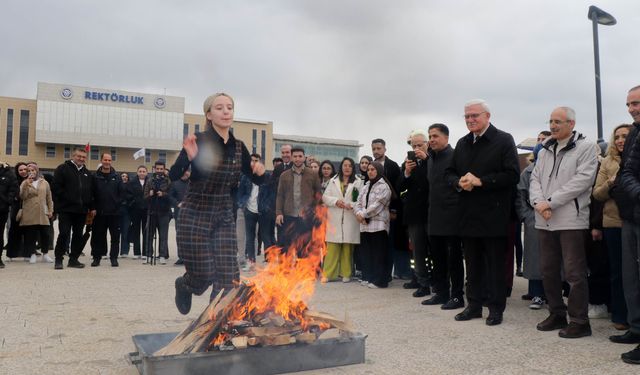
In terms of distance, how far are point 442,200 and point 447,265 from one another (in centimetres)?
105

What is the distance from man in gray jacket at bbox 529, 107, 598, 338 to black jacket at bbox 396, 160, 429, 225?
7.24ft

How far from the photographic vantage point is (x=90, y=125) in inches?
2906

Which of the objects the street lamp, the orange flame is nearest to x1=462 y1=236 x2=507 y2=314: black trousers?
the orange flame

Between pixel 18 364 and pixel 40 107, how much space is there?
77272 millimetres

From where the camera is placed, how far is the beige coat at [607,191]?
544 centimetres

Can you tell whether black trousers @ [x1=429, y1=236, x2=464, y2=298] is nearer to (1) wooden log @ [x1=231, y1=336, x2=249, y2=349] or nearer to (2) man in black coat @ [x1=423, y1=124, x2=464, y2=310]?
(2) man in black coat @ [x1=423, y1=124, x2=464, y2=310]

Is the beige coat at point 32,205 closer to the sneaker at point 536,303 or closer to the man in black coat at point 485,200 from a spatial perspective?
the man in black coat at point 485,200

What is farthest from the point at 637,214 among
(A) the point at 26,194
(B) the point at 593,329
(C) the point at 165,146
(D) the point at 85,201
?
(C) the point at 165,146

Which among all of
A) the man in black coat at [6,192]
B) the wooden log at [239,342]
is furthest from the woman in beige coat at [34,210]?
the wooden log at [239,342]

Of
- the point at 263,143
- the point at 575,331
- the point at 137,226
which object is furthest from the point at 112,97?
the point at 575,331

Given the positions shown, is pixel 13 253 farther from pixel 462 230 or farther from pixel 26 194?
pixel 462 230

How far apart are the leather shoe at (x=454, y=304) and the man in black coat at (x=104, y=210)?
7.26 metres

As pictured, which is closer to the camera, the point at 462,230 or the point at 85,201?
the point at 462,230

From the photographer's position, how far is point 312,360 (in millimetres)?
3949
